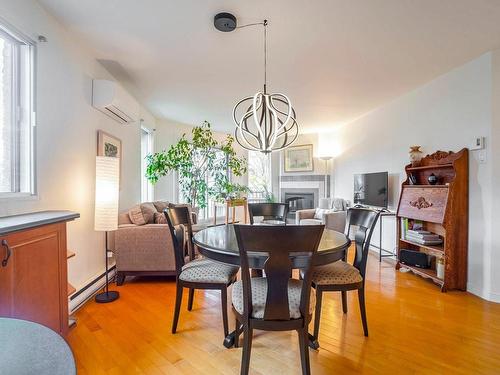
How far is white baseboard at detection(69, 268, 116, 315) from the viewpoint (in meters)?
2.35

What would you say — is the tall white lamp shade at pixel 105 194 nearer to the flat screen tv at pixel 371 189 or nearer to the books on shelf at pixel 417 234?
the books on shelf at pixel 417 234

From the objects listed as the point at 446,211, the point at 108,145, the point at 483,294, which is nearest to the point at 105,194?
the point at 108,145

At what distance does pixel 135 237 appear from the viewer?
293cm

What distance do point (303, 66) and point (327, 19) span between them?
852 millimetres

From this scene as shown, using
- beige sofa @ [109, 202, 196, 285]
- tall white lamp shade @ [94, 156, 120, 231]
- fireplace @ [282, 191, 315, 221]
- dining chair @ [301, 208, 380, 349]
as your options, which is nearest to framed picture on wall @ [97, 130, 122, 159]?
tall white lamp shade @ [94, 156, 120, 231]

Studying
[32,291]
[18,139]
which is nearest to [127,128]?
[18,139]

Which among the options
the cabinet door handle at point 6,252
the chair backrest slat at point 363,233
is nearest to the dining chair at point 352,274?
the chair backrest slat at point 363,233

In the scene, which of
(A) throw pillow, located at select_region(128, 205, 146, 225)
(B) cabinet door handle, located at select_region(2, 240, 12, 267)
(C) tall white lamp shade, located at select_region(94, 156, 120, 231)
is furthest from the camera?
(A) throw pillow, located at select_region(128, 205, 146, 225)

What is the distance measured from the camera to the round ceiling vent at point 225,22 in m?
2.05

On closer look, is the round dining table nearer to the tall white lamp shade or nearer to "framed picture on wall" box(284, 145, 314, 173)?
the tall white lamp shade

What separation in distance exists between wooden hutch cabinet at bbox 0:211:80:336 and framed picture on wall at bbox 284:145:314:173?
18.0 ft

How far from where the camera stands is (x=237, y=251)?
1540mm

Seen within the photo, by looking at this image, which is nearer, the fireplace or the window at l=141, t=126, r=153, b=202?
→ the window at l=141, t=126, r=153, b=202

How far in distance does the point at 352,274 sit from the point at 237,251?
3.11ft
